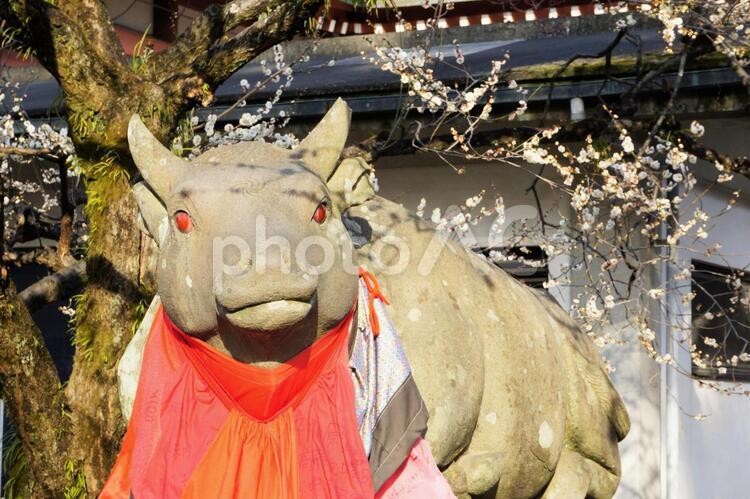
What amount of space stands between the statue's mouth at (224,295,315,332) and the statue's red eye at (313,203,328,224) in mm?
353

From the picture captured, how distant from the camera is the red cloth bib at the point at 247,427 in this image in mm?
3381

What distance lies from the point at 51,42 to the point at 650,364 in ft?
14.3

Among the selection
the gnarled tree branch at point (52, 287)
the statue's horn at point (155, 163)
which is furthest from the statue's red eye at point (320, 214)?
the gnarled tree branch at point (52, 287)

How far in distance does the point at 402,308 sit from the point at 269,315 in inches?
40.2

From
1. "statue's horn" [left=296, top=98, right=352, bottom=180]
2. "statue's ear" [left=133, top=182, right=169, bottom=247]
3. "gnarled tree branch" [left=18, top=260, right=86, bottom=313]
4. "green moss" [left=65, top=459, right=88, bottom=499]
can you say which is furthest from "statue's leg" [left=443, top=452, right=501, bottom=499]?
"gnarled tree branch" [left=18, top=260, right=86, bottom=313]

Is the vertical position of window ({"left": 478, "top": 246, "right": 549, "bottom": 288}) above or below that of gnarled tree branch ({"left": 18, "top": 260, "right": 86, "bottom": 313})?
below

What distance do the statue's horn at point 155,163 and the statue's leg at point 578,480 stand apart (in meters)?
2.27

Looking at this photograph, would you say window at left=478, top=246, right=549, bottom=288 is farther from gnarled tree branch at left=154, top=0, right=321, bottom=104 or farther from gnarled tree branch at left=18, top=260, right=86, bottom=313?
gnarled tree branch at left=154, top=0, right=321, bottom=104

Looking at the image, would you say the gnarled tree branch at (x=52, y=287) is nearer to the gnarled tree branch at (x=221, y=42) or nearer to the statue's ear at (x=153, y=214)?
the gnarled tree branch at (x=221, y=42)

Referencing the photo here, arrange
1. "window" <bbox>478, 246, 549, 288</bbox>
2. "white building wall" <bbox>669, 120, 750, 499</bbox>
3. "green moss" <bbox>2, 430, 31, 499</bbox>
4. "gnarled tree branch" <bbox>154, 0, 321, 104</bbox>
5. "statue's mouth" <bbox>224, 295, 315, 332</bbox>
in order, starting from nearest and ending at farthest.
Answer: "statue's mouth" <bbox>224, 295, 315, 332</bbox> < "gnarled tree branch" <bbox>154, 0, 321, 104</bbox> < "green moss" <bbox>2, 430, 31, 499</bbox> < "white building wall" <bbox>669, 120, 750, 499</bbox> < "window" <bbox>478, 246, 549, 288</bbox>

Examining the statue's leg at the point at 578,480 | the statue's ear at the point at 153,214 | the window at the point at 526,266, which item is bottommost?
the window at the point at 526,266

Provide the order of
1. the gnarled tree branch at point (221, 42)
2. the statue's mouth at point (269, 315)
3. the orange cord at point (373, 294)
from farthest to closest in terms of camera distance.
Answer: the gnarled tree branch at point (221, 42)
the orange cord at point (373, 294)
the statue's mouth at point (269, 315)

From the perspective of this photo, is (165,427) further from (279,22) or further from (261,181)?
(279,22)

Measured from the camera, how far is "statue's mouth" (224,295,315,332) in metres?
3.04
